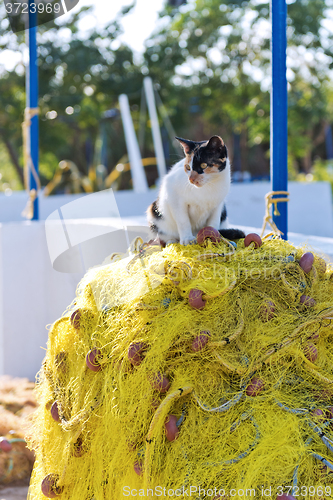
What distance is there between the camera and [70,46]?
10.6 metres

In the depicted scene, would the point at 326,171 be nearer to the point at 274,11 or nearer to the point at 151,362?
the point at 274,11

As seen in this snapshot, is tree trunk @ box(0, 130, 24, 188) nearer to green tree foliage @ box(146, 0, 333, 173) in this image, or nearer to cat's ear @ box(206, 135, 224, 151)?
green tree foliage @ box(146, 0, 333, 173)

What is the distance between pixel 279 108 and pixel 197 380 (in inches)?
48.6

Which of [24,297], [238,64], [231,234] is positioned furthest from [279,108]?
[238,64]

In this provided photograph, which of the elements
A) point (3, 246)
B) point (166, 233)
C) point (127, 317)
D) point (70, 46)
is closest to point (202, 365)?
point (127, 317)

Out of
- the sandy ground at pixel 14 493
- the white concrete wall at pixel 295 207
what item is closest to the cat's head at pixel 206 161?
the sandy ground at pixel 14 493

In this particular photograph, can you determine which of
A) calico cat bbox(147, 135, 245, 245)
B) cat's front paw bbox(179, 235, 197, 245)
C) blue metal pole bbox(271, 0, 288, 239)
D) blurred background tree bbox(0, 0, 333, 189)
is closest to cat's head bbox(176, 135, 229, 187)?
calico cat bbox(147, 135, 245, 245)

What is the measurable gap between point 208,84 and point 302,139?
3.07 meters

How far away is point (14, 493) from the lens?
1.86 meters

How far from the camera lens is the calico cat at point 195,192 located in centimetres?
143

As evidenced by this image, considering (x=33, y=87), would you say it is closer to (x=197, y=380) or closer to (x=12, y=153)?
(x=197, y=380)

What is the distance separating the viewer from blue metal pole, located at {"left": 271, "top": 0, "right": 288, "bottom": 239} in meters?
1.78

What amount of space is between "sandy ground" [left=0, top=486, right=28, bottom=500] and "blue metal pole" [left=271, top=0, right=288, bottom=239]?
160 cm

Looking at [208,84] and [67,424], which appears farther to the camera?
[208,84]
